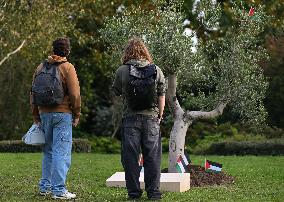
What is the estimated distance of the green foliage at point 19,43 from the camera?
68.2ft

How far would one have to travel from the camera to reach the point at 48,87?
783 cm

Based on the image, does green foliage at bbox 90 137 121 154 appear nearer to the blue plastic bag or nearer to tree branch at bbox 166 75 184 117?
tree branch at bbox 166 75 184 117

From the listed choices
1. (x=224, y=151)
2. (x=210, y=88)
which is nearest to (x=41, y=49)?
(x=224, y=151)

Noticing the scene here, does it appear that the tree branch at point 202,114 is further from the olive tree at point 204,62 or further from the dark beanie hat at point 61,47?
the dark beanie hat at point 61,47

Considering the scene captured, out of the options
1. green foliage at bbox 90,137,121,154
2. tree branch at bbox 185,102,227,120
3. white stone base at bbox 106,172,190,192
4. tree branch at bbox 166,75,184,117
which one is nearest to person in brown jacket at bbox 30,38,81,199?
white stone base at bbox 106,172,190,192

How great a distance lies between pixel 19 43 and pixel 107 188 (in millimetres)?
13611

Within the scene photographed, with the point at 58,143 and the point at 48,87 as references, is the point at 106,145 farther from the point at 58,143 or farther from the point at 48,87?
the point at 48,87

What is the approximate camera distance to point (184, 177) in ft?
30.8

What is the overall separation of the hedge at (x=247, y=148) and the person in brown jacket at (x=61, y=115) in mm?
12234

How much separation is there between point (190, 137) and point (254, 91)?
48.4ft

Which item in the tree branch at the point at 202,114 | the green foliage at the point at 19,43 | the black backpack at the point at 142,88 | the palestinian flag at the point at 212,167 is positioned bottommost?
the palestinian flag at the point at 212,167

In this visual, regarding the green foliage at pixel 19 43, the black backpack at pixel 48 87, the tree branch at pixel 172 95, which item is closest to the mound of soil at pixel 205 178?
the tree branch at pixel 172 95

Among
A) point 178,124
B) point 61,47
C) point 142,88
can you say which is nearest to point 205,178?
point 178,124

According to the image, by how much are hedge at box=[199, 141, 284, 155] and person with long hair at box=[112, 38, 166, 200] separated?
11.9 m
